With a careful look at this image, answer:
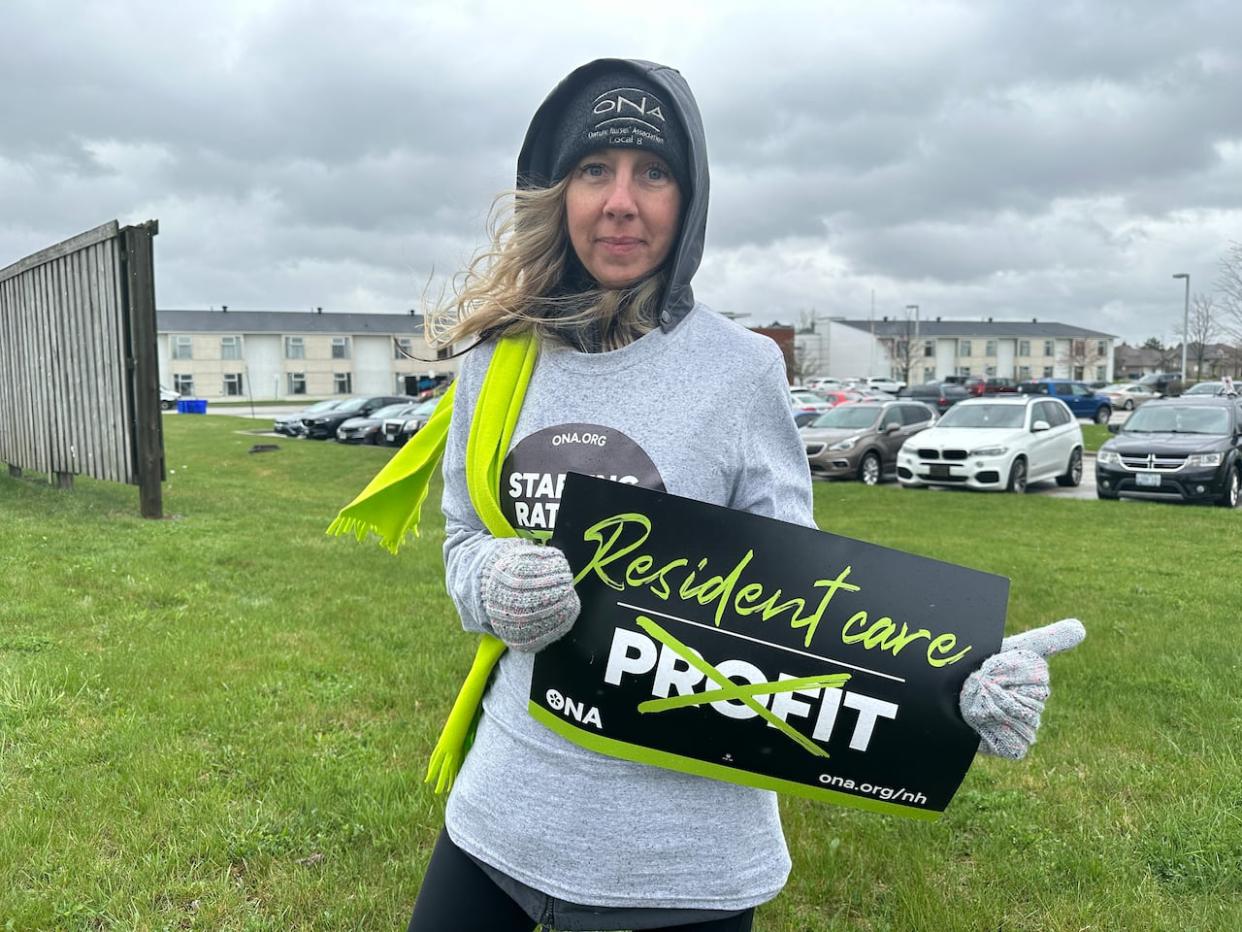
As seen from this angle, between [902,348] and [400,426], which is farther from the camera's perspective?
[902,348]

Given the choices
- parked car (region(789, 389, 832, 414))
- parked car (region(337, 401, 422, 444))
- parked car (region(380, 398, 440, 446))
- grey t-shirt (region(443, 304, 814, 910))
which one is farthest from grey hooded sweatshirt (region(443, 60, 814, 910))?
parked car (region(337, 401, 422, 444))

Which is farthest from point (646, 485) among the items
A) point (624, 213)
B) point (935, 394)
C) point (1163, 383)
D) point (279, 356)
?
point (279, 356)

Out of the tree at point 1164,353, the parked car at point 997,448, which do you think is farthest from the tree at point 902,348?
the parked car at point 997,448

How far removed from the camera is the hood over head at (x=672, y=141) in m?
1.65

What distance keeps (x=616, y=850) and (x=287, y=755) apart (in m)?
2.62

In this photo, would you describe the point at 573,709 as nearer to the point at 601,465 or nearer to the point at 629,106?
the point at 601,465

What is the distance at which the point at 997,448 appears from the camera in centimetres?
1448

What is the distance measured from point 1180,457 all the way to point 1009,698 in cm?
1351

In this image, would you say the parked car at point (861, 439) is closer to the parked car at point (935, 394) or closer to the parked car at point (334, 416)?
the parked car at point (334, 416)

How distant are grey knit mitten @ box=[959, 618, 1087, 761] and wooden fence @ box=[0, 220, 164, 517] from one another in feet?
28.9

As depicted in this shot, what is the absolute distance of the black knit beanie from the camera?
1.64m

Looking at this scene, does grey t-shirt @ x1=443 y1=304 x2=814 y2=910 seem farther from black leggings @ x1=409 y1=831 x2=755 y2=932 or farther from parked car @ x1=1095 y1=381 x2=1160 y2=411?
parked car @ x1=1095 y1=381 x2=1160 y2=411

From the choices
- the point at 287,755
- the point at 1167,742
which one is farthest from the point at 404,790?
the point at 1167,742

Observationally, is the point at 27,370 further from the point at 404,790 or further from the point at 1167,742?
the point at 1167,742
